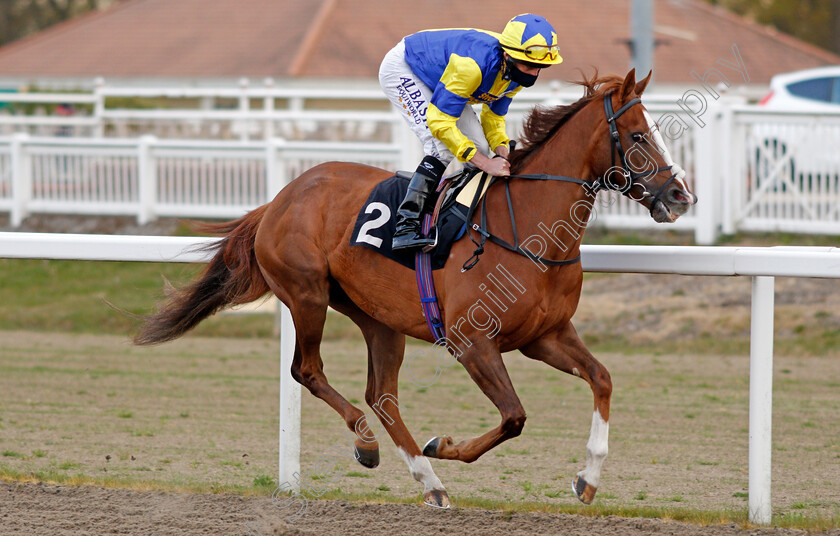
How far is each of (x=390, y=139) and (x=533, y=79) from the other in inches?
320

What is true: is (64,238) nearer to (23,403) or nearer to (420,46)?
(420,46)

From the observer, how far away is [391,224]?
4.31m

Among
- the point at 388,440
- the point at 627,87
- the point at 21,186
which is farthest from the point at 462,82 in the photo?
the point at 21,186

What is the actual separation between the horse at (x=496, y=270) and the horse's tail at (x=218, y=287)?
0.20m

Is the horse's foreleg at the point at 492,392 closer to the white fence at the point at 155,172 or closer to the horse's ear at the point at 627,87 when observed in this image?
the horse's ear at the point at 627,87

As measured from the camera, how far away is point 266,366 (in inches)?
324

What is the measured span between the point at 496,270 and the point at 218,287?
5.07 feet

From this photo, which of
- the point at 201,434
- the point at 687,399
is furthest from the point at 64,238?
the point at 687,399

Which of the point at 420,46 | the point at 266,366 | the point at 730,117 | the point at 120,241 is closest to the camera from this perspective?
the point at 420,46

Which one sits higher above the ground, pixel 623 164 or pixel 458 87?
pixel 458 87

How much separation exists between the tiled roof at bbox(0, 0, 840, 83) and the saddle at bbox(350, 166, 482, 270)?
18.5 m

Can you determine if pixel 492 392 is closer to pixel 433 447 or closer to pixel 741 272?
pixel 433 447

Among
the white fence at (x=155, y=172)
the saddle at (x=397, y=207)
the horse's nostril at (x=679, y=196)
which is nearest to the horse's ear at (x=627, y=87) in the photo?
the horse's nostril at (x=679, y=196)

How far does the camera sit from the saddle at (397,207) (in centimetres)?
414
